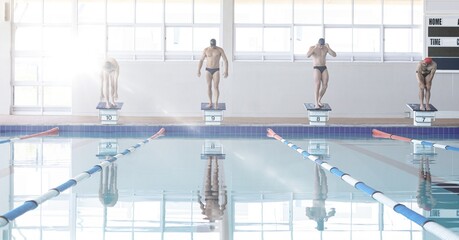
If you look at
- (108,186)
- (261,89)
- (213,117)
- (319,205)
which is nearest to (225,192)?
(319,205)

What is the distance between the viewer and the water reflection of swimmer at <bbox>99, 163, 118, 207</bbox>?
4.29m

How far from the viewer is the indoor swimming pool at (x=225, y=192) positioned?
3324 mm

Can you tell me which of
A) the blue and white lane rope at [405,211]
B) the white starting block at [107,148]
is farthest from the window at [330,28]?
the blue and white lane rope at [405,211]

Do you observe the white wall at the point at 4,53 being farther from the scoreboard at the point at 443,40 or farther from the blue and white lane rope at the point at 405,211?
the blue and white lane rope at the point at 405,211

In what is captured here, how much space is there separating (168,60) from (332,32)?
12.4 feet

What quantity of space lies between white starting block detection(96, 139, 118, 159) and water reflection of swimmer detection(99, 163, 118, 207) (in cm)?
112

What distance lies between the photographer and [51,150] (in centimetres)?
816

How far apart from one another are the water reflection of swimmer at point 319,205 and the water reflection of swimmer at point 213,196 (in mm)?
514

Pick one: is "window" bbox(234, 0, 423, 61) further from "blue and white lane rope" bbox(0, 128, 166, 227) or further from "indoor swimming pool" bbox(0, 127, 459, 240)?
"blue and white lane rope" bbox(0, 128, 166, 227)

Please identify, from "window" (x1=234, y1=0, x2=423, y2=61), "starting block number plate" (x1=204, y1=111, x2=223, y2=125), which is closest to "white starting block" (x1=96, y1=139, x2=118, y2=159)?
"starting block number plate" (x1=204, y1=111, x2=223, y2=125)

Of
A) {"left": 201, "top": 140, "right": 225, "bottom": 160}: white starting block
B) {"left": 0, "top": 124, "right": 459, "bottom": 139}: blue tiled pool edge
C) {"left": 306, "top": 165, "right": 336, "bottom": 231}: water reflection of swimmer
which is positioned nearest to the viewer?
{"left": 306, "top": 165, "right": 336, "bottom": 231}: water reflection of swimmer

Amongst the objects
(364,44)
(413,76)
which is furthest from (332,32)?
(413,76)

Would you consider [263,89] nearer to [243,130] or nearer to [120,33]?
[120,33]

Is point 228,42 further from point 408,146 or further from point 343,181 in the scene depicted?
point 343,181
